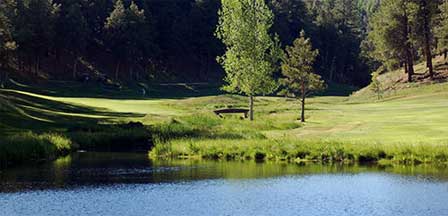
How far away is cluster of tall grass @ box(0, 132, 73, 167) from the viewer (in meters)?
51.4

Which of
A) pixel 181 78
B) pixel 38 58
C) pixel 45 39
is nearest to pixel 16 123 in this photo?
pixel 45 39

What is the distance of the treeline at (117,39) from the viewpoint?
13038 centimetres

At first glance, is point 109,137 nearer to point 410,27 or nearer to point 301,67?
point 301,67

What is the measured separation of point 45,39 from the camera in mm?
131750

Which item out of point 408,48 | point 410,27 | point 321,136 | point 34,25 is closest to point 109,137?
point 321,136

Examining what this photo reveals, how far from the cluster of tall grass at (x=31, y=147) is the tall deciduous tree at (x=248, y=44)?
106 feet

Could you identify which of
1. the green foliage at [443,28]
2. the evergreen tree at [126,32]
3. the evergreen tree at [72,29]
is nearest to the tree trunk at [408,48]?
the green foliage at [443,28]

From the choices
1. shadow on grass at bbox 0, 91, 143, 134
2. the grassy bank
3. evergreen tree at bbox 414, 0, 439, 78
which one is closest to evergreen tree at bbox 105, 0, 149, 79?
evergreen tree at bbox 414, 0, 439, 78

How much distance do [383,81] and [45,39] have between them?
61250mm

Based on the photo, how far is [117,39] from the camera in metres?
152

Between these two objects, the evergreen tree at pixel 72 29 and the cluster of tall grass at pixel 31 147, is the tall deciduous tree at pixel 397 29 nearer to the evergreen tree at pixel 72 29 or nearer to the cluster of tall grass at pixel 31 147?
the evergreen tree at pixel 72 29

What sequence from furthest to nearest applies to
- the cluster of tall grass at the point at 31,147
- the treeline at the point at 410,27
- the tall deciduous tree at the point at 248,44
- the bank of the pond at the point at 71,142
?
the treeline at the point at 410,27 < the tall deciduous tree at the point at 248,44 < the bank of the pond at the point at 71,142 < the cluster of tall grass at the point at 31,147

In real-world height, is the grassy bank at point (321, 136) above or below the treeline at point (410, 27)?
below

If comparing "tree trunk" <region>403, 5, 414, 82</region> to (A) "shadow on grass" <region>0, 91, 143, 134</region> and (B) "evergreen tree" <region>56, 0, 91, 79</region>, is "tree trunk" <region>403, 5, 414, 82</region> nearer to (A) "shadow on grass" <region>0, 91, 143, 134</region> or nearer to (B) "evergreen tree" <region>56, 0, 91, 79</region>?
(A) "shadow on grass" <region>0, 91, 143, 134</region>
